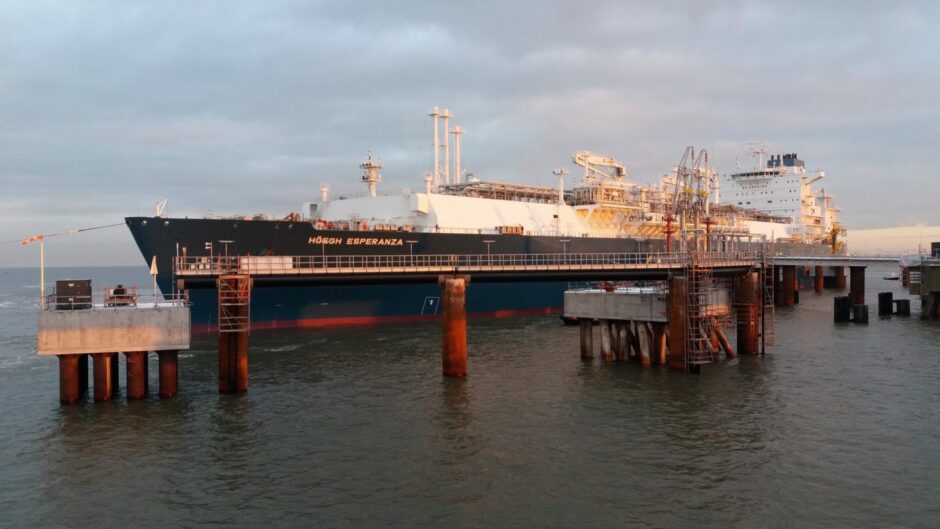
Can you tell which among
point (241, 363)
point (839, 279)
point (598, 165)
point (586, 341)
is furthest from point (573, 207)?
point (839, 279)

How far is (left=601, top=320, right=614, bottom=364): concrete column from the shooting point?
34625 mm

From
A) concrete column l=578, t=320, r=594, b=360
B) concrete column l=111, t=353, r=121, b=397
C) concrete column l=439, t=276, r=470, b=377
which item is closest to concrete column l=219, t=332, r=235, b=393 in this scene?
concrete column l=111, t=353, r=121, b=397

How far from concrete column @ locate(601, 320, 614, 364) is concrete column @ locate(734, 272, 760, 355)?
8.16 m

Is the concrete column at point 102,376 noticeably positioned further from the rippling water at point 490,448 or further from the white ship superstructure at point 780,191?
the white ship superstructure at point 780,191

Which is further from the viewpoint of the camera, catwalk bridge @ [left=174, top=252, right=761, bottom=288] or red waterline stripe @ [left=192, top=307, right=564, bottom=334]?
red waterline stripe @ [left=192, top=307, right=564, bottom=334]

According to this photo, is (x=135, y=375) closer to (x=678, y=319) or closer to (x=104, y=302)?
(x=104, y=302)

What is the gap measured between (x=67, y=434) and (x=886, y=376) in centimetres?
3458

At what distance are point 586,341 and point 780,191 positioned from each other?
89637mm

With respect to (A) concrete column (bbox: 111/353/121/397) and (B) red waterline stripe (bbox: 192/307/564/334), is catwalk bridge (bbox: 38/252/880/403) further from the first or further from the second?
(B) red waterline stripe (bbox: 192/307/564/334)

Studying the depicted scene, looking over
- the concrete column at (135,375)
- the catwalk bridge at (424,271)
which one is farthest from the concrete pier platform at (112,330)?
the catwalk bridge at (424,271)

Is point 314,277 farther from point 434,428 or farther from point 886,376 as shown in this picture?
point 886,376

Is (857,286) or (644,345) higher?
(857,286)

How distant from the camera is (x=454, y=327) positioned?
3009 cm

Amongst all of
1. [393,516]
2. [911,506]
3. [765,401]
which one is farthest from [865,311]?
[393,516]
